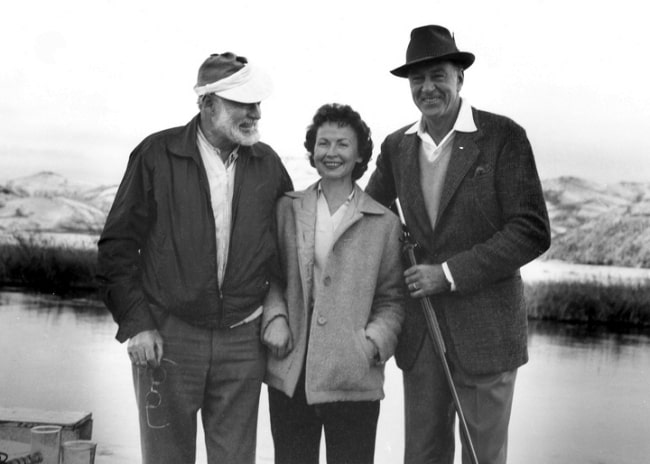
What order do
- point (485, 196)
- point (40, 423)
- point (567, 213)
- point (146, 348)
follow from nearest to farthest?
point (146, 348) → point (485, 196) → point (40, 423) → point (567, 213)

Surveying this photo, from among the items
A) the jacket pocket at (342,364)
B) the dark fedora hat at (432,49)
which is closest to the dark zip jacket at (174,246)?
the jacket pocket at (342,364)

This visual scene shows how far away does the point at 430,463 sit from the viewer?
225cm

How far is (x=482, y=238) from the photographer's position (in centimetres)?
218

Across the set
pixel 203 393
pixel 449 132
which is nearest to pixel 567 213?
pixel 449 132

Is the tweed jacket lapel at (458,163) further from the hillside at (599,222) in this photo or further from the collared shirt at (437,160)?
the hillside at (599,222)

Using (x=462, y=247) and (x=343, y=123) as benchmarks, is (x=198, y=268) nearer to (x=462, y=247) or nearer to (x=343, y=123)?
(x=343, y=123)

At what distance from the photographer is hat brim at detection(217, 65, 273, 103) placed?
2.09m

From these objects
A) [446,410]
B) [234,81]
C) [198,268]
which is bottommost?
[446,410]

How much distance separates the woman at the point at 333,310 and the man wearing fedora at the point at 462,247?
12 cm

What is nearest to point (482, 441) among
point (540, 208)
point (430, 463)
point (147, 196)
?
point (430, 463)

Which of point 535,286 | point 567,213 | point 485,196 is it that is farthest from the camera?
point 535,286

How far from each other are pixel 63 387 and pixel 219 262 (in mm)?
2954

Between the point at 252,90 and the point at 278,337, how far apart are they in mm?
702

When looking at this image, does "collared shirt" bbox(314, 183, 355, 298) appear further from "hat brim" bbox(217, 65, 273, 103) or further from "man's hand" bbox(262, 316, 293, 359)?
"hat brim" bbox(217, 65, 273, 103)
